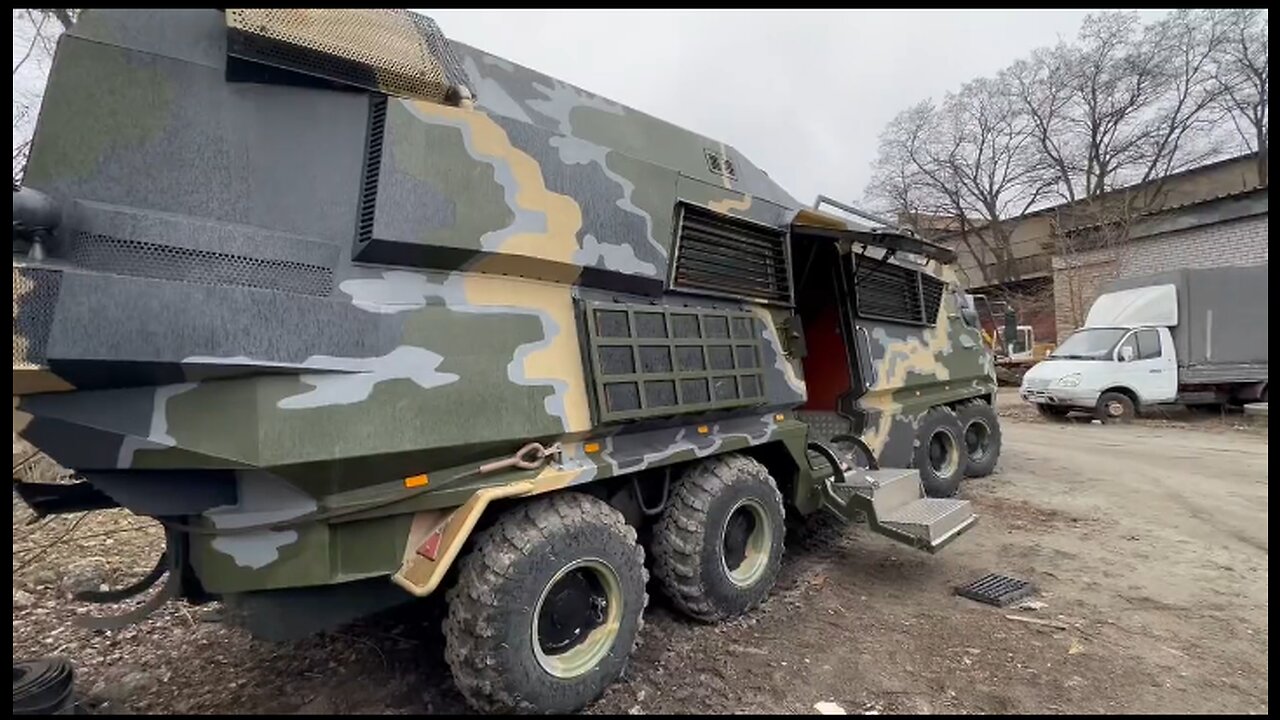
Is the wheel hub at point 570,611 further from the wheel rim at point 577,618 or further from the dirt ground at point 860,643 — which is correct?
the dirt ground at point 860,643

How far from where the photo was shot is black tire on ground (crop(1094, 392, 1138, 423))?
1336 centimetres

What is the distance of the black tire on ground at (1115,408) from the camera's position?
1336cm

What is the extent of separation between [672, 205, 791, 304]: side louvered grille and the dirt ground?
73.6 inches

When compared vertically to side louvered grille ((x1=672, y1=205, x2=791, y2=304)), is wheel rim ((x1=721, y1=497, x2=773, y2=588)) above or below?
below

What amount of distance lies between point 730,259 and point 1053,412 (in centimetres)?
1271

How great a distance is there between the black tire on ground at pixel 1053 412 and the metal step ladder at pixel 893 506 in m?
10.7

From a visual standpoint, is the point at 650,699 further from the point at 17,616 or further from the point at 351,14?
the point at 17,616

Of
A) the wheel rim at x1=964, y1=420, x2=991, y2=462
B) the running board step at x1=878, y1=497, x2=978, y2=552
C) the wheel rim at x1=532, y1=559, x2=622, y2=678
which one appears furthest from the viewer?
the wheel rim at x1=964, y1=420, x2=991, y2=462

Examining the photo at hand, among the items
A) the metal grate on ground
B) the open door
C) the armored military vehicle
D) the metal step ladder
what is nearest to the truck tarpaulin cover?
the open door

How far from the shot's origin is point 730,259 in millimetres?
4332

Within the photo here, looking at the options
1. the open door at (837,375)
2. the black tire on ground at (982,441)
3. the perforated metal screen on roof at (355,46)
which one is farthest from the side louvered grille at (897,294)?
the perforated metal screen on roof at (355,46)

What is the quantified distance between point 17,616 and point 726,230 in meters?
4.75

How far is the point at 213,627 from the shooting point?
401 cm

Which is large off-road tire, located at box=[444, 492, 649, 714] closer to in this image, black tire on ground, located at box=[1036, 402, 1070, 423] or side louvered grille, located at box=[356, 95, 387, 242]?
side louvered grille, located at box=[356, 95, 387, 242]
